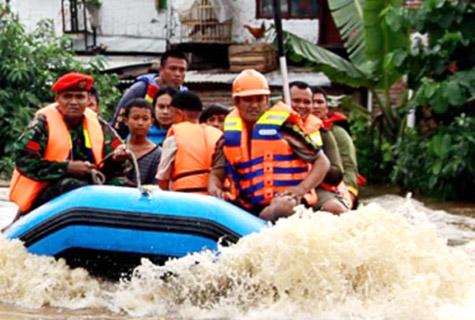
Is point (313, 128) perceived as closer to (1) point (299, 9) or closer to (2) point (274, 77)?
(2) point (274, 77)

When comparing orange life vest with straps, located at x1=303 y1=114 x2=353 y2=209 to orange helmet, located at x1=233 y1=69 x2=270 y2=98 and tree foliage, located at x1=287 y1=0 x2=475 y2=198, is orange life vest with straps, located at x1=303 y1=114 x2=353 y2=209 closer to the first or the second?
orange helmet, located at x1=233 y1=69 x2=270 y2=98

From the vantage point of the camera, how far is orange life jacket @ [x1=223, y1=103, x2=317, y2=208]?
514 cm

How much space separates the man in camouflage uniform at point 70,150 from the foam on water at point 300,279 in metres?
0.55

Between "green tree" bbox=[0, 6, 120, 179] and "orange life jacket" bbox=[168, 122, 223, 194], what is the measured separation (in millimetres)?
6910

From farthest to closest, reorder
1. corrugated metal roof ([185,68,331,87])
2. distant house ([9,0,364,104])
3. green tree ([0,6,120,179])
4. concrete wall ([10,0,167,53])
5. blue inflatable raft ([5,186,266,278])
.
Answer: concrete wall ([10,0,167,53]), distant house ([9,0,364,104]), corrugated metal roof ([185,68,331,87]), green tree ([0,6,120,179]), blue inflatable raft ([5,186,266,278])

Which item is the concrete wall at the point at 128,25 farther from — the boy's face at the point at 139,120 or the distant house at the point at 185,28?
the boy's face at the point at 139,120

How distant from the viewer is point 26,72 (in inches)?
493

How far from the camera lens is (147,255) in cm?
483

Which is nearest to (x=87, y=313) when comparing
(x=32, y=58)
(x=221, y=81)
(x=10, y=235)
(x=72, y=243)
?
(x=72, y=243)

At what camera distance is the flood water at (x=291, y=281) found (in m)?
4.48

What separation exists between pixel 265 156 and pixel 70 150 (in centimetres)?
122

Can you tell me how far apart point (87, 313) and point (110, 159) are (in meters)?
1.24

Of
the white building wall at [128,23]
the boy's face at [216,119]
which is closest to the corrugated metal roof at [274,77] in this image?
the white building wall at [128,23]

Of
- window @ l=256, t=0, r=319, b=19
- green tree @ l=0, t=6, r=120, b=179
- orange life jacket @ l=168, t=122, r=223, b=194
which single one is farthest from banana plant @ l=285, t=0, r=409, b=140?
orange life jacket @ l=168, t=122, r=223, b=194
